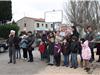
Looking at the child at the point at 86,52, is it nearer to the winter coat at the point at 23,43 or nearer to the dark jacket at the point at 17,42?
the winter coat at the point at 23,43

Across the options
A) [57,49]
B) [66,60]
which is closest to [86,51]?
[66,60]

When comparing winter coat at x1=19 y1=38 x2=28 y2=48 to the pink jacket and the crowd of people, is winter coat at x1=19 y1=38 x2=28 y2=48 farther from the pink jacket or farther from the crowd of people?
the pink jacket

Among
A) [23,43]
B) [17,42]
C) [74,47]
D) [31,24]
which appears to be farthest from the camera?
[31,24]

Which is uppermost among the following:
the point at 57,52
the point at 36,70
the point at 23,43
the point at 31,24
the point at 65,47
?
the point at 31,24

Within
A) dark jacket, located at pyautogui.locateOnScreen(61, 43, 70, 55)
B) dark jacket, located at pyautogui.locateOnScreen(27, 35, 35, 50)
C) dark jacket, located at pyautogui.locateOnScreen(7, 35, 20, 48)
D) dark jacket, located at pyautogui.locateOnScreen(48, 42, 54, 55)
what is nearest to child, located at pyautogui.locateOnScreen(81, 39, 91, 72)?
dark jacket, located at pyautogui.locateOnScreen(61, 43, 70, 55)

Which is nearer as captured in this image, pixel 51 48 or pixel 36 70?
pixel 36 70

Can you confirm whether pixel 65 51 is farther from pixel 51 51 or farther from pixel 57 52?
pixel 51 51

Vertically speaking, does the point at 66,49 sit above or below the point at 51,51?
above

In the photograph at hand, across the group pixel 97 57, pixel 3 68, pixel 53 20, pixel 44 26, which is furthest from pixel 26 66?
pixel 44 26

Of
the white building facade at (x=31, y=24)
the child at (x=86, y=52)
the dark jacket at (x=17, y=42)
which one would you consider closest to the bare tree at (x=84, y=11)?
the dark jacket at (x=17, y=42)

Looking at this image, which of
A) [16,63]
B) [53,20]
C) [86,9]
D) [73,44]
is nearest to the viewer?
[73,44]

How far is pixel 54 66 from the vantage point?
16484 millimetres

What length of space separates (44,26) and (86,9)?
175ft

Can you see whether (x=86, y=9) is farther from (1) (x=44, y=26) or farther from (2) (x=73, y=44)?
(1) (x=44, y=26)
